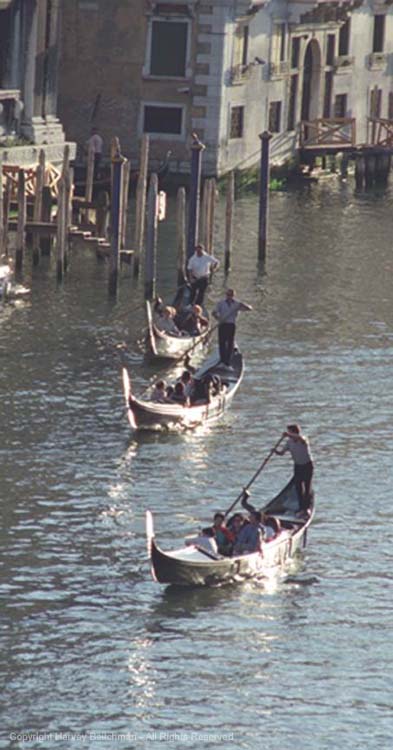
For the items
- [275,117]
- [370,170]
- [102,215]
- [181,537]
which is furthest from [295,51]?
[181,537]

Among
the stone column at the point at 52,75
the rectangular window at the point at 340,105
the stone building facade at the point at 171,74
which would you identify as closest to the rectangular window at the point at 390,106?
the rectangular window at the point at 340,105

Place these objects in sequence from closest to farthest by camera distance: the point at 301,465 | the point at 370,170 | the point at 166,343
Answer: the point at 301,465 → the point at 166,343 → the point at 370,170

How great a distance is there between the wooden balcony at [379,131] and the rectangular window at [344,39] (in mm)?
2867

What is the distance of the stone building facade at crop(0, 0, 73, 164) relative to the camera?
66812mm

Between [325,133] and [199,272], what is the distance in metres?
30.8

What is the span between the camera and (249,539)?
34469 millimetres

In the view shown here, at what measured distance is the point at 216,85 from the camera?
249 ft

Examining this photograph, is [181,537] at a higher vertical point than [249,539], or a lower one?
lower

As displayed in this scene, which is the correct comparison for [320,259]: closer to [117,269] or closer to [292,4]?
[117,269]

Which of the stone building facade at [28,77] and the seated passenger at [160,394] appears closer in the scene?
the seated passenger at [160,394]

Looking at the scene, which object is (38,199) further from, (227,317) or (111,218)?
(227,317)

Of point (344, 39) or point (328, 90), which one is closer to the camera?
point (328, 90)

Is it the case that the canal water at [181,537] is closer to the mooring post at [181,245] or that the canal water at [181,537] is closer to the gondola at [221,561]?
the gondola at [221,561]

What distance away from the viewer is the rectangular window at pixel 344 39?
87000 mm
